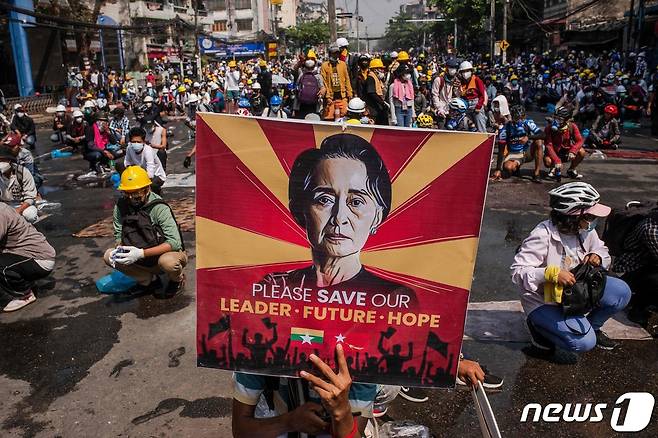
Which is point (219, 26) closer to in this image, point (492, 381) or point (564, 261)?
point (564, 261)

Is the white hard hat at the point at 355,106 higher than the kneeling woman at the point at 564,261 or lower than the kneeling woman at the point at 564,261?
higher

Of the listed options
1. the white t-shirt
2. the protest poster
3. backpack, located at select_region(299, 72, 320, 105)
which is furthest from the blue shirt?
the protest poster

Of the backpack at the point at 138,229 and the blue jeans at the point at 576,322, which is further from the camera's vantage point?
the backpack at the point at 138,229

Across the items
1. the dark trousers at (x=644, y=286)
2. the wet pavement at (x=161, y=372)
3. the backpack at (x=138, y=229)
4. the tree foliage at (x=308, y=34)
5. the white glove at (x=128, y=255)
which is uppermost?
the tree foliage at (x=308, y=34)

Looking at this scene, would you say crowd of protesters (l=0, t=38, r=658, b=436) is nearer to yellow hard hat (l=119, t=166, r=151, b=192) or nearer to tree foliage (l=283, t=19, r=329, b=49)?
yellow hard hat (l=119, t=166, r=151, b=192)

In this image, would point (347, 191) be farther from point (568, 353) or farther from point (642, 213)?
point (642, 213)

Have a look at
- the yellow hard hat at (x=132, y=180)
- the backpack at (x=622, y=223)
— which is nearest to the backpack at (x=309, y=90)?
the yellow hard hat at (x=132, y=180)

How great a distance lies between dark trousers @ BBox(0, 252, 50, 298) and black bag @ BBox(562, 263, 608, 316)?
478 cm

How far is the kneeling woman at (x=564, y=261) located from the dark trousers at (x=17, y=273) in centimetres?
446

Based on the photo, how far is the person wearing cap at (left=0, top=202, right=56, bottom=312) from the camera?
511cm

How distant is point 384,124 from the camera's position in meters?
11.7

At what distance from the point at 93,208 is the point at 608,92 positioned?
14.9 m

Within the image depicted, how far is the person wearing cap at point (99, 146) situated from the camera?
1143cm

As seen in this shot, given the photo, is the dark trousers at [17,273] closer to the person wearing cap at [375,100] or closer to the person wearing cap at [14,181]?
the person wearing cap at [14,181]
